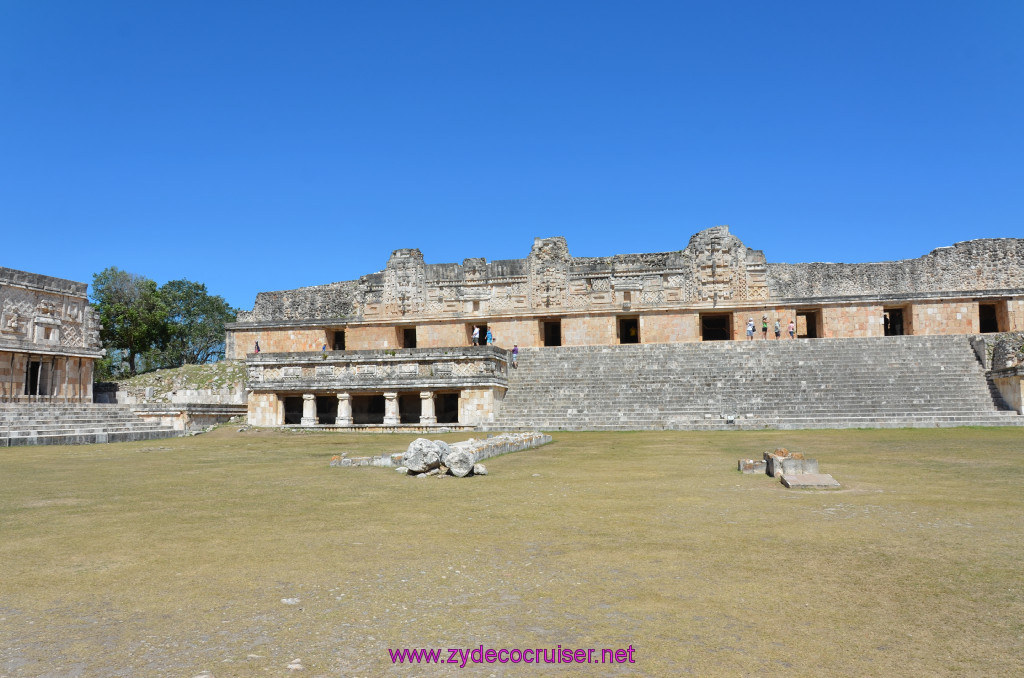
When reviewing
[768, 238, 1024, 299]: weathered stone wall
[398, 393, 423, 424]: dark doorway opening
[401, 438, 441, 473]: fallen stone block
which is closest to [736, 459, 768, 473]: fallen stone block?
Result: [401, 438, 441, 473]: fallen stone block

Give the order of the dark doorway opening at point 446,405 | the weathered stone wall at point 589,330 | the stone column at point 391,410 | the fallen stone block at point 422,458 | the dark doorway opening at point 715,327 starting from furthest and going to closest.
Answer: the dark doorway opening at point 715,327 < the weathered stone wall at point 589,330 < the dark doorway opening at point 446,405 < the stone column at point 391,410 < the fallen stone block at point 422,458

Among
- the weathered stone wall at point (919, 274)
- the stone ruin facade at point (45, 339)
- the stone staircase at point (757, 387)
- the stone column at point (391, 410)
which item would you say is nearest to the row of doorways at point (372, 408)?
the stone column at point (391, 410)

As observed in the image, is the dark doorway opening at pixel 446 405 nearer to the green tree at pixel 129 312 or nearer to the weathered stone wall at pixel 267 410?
the weathered stone wall at pixel 267 410

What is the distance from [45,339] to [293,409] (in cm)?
794

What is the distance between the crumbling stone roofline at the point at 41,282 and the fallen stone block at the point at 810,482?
22.0m

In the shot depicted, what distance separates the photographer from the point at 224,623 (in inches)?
108

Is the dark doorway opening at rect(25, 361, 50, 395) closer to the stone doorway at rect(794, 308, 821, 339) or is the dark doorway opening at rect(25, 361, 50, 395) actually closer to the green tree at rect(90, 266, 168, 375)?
the green tree at rect(90, 266, 168, 375)

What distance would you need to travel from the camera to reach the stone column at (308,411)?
17938mm

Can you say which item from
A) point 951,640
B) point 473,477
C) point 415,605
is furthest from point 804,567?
point 473,477

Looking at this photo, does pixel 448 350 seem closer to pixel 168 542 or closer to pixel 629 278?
pixel 629 278

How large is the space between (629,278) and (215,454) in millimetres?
16874

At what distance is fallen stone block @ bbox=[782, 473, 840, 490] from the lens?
588 cm

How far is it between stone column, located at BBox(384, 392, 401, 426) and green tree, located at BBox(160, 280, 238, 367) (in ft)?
69.9

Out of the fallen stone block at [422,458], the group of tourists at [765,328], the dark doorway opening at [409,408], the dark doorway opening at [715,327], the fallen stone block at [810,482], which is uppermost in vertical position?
the dark doorway opening at [715,327]
